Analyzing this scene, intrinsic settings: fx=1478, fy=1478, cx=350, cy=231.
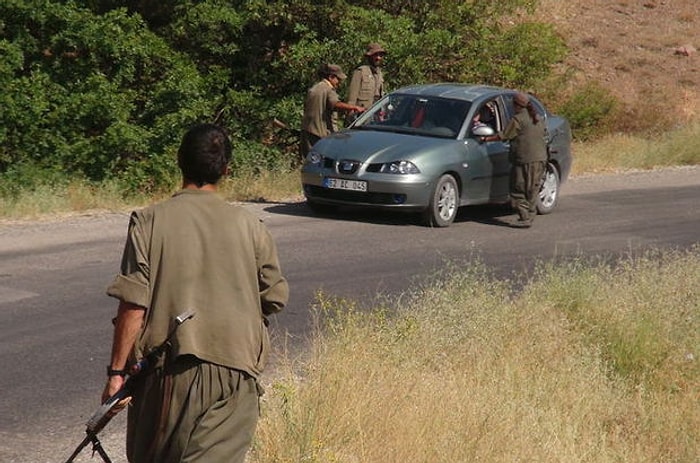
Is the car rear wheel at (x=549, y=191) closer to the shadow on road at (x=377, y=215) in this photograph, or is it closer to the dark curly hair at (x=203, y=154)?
the shadow on road at (x=377, y=215)

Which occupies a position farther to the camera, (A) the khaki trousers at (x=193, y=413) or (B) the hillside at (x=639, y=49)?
(B) the hillside at (x=639, y=49)

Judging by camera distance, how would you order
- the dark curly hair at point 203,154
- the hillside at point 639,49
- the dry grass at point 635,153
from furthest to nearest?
the hillside at point 639,49
the dry grass at point 635,153
the dark curly hair at point 203,154

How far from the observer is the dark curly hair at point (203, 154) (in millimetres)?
5113

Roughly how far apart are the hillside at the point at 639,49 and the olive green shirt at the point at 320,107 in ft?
59.5

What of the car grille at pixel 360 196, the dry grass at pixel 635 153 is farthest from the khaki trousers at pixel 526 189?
the dry grass at pixel 635 153

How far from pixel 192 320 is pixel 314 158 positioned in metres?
11.5

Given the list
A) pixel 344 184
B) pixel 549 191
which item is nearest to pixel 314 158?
pixel 344 184

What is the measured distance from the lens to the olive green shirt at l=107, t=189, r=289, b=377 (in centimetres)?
501

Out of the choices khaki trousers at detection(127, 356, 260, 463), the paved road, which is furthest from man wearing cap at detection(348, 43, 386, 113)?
khaki trousers at detection(127, 356, 260, 463)

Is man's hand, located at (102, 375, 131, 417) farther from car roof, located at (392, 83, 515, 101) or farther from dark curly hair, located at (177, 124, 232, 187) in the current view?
car roof, located at (392, 83, 515, 101)

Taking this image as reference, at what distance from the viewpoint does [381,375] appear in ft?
26.1

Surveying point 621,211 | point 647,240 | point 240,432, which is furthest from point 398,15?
point 240,432

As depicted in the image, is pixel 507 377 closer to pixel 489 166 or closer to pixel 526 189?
pixel 526 189

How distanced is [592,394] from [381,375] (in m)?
1.76
